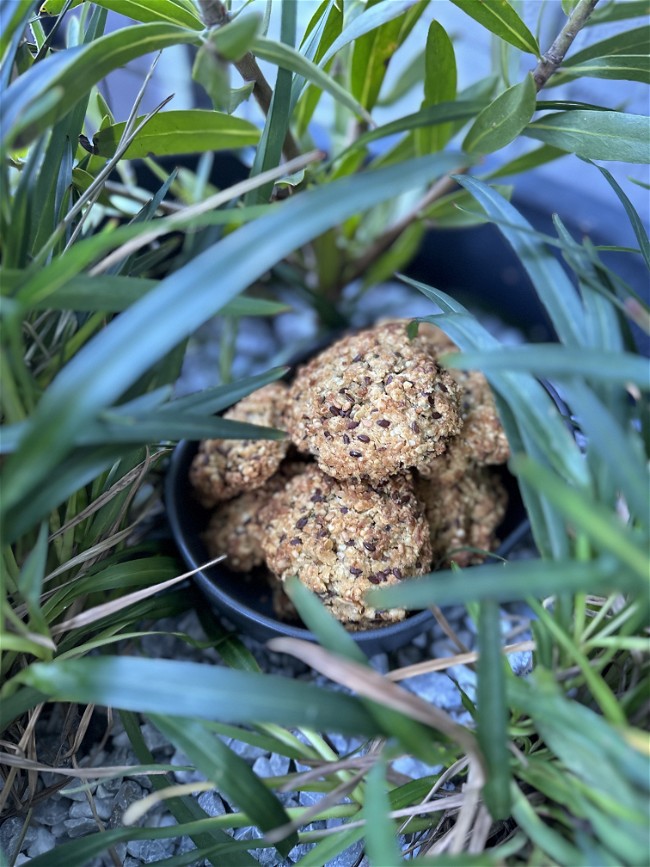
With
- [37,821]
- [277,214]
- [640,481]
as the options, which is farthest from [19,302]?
[37,821]

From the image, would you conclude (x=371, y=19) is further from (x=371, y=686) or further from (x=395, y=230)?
(x=371, y=686)

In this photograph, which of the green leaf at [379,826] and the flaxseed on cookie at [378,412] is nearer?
the green leaf at [379,826]

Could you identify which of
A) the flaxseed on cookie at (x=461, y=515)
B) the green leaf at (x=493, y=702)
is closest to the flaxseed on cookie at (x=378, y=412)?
the flaxseed on cookie at (x=461, y=515)

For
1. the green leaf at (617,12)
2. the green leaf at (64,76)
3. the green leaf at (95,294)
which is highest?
the green leaf at (617,12)

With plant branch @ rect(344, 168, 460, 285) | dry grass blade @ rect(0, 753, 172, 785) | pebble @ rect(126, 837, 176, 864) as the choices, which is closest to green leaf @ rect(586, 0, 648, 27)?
plant branch @ rect(344, 168, 460, 285)

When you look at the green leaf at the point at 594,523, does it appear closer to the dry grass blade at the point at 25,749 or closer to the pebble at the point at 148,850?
the dry grass blade at the point at 25,749

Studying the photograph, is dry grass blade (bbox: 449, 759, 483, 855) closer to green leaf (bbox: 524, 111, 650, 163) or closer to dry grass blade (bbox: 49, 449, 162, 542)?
dry grass blade (bbox: 49, 449, 162, 542)

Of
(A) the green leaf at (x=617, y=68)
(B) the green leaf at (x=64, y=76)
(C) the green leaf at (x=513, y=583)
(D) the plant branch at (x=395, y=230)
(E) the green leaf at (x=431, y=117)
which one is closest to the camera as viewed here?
(C) the green leaf at (x=513, y=583)
